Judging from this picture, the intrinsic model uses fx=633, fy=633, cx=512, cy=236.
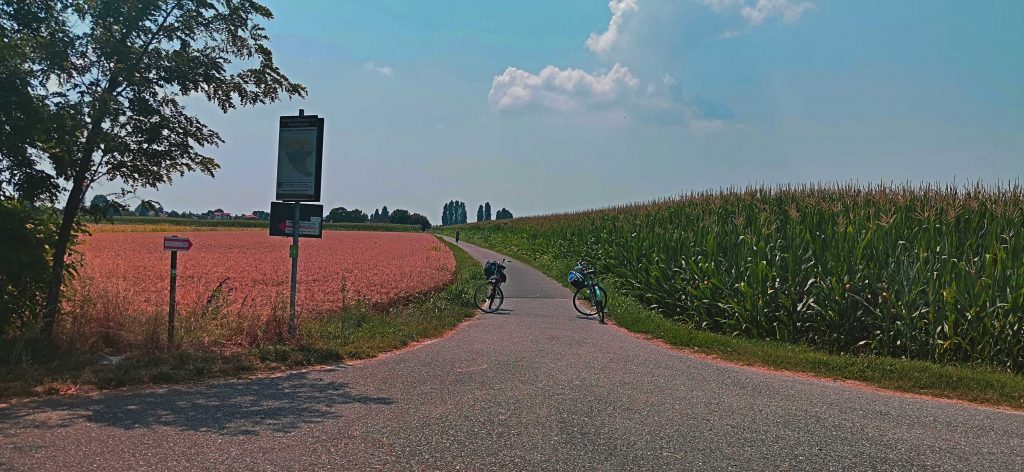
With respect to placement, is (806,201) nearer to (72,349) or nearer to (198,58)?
(198,58)

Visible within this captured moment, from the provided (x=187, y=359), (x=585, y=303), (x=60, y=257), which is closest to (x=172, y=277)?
(x=60, y=257)

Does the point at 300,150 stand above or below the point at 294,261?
above

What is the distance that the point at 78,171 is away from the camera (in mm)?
8594

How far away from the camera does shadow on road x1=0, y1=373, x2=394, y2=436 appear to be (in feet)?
18.1

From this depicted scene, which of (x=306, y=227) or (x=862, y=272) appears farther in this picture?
(x=862, y=272)

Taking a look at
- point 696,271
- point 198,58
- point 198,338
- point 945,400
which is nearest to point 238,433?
point 198,338

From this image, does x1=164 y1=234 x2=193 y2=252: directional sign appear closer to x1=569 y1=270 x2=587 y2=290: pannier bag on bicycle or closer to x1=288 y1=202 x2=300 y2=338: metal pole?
x1=288 y1=202 x2=300 y2=338: metal pole

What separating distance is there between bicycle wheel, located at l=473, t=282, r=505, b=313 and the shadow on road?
8826mm

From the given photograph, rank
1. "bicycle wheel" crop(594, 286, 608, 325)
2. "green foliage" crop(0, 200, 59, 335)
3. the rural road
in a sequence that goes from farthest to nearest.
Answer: "bicycle wheel" crop(594, 286, 608, 325)
"green foliage" crop(0, 200, 59, 335)
the rural road

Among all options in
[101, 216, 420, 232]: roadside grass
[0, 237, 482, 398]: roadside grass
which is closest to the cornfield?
[0, 237, 482, 398]: roadside grass

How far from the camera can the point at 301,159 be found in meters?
10.2

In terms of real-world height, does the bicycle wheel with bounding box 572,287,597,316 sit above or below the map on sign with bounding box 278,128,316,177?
below

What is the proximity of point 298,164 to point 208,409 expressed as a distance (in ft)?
16.5

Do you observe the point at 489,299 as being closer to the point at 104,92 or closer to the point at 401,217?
the point at 104,92
